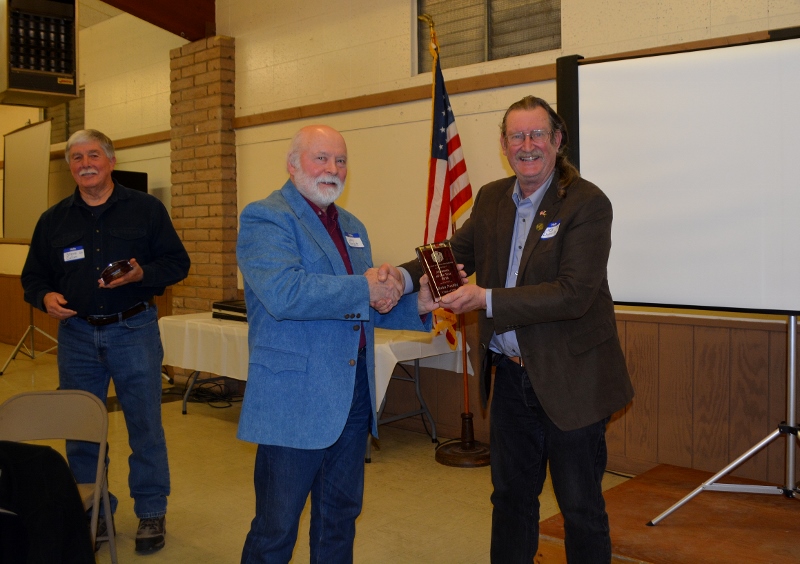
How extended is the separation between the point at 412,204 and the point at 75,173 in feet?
9.00

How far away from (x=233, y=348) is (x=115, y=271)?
7.09 feet

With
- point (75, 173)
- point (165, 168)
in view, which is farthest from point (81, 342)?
point (165, 168)

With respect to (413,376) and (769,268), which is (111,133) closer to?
(413,376)

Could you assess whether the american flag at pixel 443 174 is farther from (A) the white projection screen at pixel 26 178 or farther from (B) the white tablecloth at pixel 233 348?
(A) the white projection screen at pixel 26 178

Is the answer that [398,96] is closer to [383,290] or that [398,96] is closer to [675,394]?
[675,394]

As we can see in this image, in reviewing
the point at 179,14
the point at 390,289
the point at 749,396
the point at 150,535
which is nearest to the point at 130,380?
the point at 150,535

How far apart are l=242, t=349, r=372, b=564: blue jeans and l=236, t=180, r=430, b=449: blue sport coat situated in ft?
0.32

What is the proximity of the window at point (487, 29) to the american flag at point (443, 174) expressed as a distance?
0.61 metres

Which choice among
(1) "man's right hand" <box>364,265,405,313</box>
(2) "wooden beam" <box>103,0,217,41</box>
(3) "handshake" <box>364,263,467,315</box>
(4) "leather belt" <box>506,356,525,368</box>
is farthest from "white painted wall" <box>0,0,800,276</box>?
(1) "man's right hand" <box>364,265,405,313</box>

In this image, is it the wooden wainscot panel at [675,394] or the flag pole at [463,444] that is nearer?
the wooden wainscot panel at [675,394]

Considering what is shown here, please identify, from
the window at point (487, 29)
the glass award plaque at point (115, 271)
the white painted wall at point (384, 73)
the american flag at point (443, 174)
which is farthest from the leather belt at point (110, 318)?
the window at point (487, 29)

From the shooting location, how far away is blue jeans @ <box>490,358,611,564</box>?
2213 millimetres

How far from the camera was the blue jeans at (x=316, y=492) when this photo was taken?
6.95 ft

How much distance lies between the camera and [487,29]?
5109 mm
